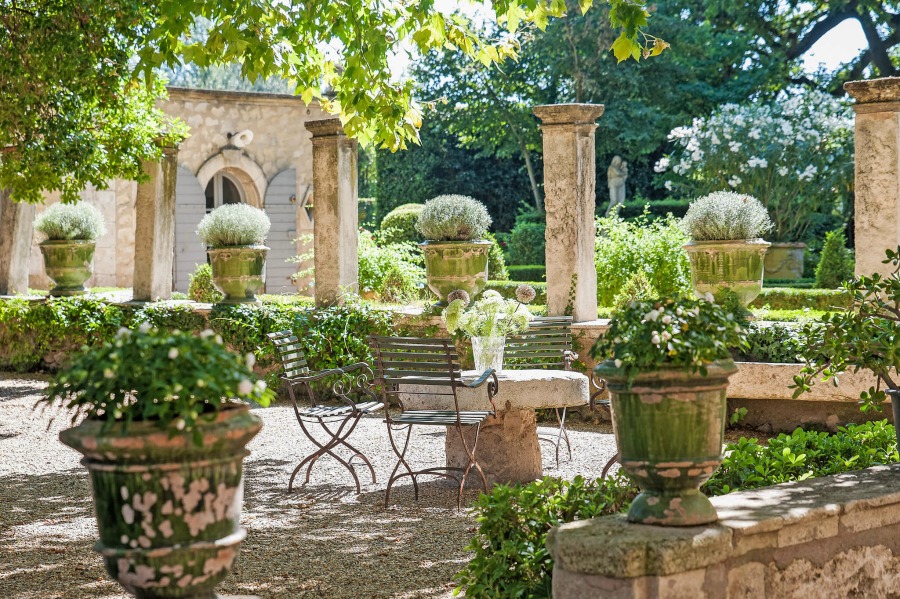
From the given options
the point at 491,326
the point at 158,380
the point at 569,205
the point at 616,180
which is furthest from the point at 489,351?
the point at 616,180

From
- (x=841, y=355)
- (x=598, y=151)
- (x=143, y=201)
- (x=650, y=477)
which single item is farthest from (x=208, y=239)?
(x=598, y=151)

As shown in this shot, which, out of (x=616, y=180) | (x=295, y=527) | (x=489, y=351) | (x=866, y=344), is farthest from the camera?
(x=616, y=180)

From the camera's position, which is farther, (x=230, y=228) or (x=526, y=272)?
(x=526, y=272)

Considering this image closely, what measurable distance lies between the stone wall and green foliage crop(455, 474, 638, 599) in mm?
433

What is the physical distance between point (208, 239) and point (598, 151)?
1469 cm

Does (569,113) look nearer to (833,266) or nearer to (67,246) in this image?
(67,246)

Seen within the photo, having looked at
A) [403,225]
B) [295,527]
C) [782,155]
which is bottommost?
[295,527]

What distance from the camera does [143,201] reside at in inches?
432

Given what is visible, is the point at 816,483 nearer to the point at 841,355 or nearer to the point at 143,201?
the point at 841,355

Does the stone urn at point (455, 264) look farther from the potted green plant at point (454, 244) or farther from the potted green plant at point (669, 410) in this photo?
the potted green plant at point (669, 410)

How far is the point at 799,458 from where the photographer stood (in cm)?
415

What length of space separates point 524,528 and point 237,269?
694 centimetres

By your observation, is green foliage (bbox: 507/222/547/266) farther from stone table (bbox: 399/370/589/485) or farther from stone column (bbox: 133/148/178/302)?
stone table (bbox: 399/370/589/485)

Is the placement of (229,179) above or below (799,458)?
above
